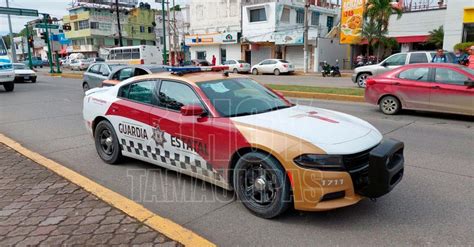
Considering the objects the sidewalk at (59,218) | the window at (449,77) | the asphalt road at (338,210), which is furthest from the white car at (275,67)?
the sidewalk at (59,218)

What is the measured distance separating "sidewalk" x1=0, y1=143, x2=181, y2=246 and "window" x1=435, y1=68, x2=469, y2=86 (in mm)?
8068

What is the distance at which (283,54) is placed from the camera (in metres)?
35.7

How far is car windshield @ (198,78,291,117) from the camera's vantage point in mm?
A: 4094

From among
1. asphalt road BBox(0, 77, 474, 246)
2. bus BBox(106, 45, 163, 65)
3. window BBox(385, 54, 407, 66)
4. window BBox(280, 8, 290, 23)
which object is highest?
window BBox(280, 8, 290, 23)

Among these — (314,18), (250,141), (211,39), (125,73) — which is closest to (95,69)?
(125,73)

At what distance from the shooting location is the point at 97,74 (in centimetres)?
1456

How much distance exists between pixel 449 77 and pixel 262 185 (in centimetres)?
719

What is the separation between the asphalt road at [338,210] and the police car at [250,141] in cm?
26

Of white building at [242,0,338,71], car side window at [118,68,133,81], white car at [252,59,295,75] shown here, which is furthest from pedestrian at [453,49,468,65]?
white building at [242,0,338,71]

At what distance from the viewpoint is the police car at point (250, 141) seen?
3.25m

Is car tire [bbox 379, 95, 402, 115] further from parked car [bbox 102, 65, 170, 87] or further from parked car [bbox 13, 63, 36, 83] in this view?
parked car [bbox 13, 63, 36, 83]

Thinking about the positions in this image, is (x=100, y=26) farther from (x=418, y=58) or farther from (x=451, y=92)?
(x=451, y=92)

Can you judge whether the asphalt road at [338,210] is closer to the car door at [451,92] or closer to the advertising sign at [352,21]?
the car door at [451,92]

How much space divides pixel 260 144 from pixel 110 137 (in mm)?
2936
